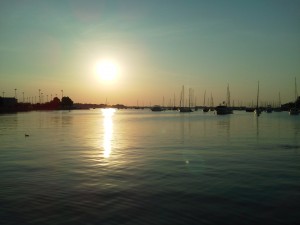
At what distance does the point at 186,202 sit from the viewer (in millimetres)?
16641

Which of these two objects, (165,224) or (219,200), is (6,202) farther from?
(219,200)

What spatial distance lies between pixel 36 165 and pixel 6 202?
36.9 feet

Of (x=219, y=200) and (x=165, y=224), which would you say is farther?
(x=219, y=200)

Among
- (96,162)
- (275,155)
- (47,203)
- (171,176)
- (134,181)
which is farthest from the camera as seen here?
(275,155)

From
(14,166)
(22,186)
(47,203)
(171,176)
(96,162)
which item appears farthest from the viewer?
(96,162)

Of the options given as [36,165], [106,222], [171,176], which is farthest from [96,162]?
[106,222]

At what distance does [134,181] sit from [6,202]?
7669 mm

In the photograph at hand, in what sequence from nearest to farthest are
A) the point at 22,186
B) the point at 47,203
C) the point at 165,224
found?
the point at 165,224
the point at 47,203
the point at 22,186

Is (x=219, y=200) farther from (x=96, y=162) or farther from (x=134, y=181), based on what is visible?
(x=96, y=162)

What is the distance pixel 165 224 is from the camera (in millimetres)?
13523

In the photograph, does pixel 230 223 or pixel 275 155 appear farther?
pixel 275 155

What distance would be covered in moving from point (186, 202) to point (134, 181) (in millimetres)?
5560

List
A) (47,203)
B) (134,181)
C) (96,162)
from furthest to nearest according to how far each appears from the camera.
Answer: (96,162) < (134,181) < (47,203)

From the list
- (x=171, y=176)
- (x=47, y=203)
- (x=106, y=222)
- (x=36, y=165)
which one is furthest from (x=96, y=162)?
(x=106, y=222)
